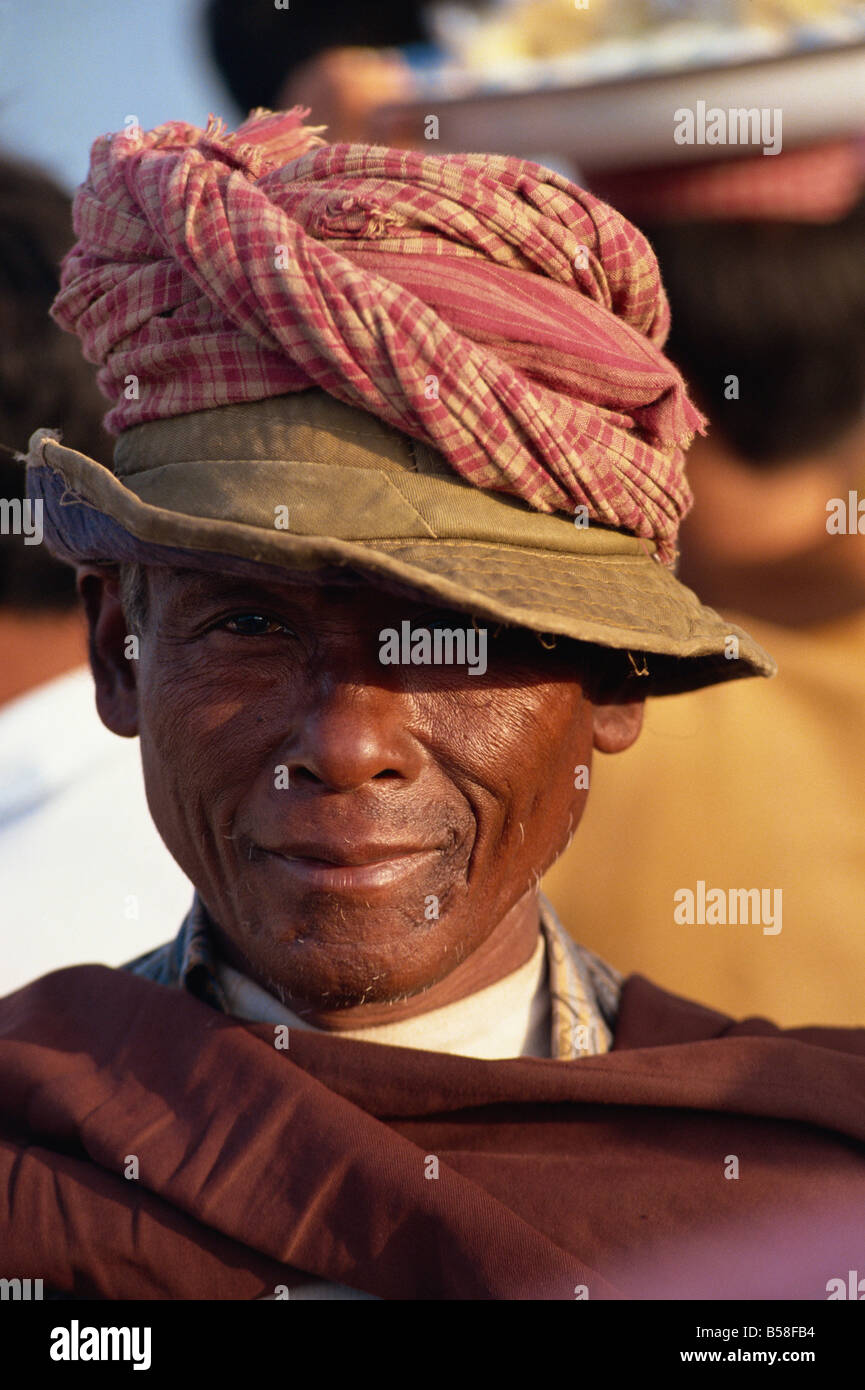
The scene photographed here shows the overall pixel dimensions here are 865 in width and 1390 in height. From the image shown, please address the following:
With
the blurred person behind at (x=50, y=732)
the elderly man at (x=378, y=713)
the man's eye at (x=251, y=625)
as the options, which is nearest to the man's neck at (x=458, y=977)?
the elderly man at (x=378, y=713)

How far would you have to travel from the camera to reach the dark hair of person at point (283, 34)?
23.1 ft

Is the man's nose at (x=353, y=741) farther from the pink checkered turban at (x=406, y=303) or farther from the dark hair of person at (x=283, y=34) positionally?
the dark hair of person at (x=283, y=34)

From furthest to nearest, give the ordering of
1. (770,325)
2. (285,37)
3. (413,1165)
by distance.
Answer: (285,37) → (770,325) → (413,1165)

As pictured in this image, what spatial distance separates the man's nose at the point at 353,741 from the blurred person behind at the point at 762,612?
83.9 inches

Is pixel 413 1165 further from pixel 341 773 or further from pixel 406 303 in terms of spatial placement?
pixel 406 303

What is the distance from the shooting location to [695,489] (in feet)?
15.0

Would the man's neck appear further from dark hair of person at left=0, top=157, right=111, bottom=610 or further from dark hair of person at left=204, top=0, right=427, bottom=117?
dark hair of person at left=204, top=0, right=427, bottom=117

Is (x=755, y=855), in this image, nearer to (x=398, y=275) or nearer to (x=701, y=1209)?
(x=701, y=1209)

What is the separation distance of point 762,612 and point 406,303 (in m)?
3.14

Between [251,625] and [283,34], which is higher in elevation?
[283,34]

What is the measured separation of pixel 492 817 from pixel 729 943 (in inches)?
87.3

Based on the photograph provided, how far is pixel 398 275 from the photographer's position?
1.84 metres

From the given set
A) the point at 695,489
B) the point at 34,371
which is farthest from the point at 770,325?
the point at 34,371

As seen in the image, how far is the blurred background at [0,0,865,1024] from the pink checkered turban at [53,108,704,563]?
2062 mm
